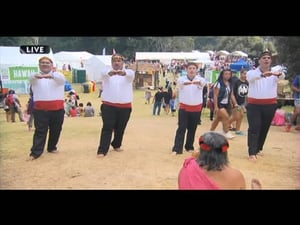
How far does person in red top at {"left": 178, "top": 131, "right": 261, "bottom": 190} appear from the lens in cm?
260

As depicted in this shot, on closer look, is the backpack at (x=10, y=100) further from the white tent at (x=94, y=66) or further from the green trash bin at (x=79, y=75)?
the green trash bin at (x=79, y=75)

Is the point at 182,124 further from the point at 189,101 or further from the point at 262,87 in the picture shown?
the point at 262,87

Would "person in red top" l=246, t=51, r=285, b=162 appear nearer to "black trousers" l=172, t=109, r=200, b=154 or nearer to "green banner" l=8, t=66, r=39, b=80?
"black trousers" l=172, t=109, r=200, b=154

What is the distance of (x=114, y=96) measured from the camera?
214 inches

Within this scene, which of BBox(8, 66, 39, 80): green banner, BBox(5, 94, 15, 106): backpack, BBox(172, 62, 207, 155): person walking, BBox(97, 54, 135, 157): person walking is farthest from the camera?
BBox(8, 66, 39, 80): green banner

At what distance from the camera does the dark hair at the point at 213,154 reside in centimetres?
265

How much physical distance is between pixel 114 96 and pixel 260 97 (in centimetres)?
196

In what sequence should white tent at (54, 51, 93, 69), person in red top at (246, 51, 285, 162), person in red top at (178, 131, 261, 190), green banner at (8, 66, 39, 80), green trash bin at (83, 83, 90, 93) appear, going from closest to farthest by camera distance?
1. person in red top at (178, 131, 261, 190)
2. person in red top at (246, 51, 285, 162)
3. green banner at (8, 66, 39, 80)
4. white tent at (54, 51, 93, 69)
5. green trash bin at (83, 83, 90, 93)

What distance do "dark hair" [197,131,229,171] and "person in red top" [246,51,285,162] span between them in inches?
110

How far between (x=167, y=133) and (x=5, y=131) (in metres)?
3.48

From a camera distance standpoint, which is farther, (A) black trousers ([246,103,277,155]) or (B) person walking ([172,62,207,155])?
(B) person walking ([172,62,207,155])

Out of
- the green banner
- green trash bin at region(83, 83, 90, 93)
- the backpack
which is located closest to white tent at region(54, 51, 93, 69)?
green trash bin at region(83, 83, 90, 93)
